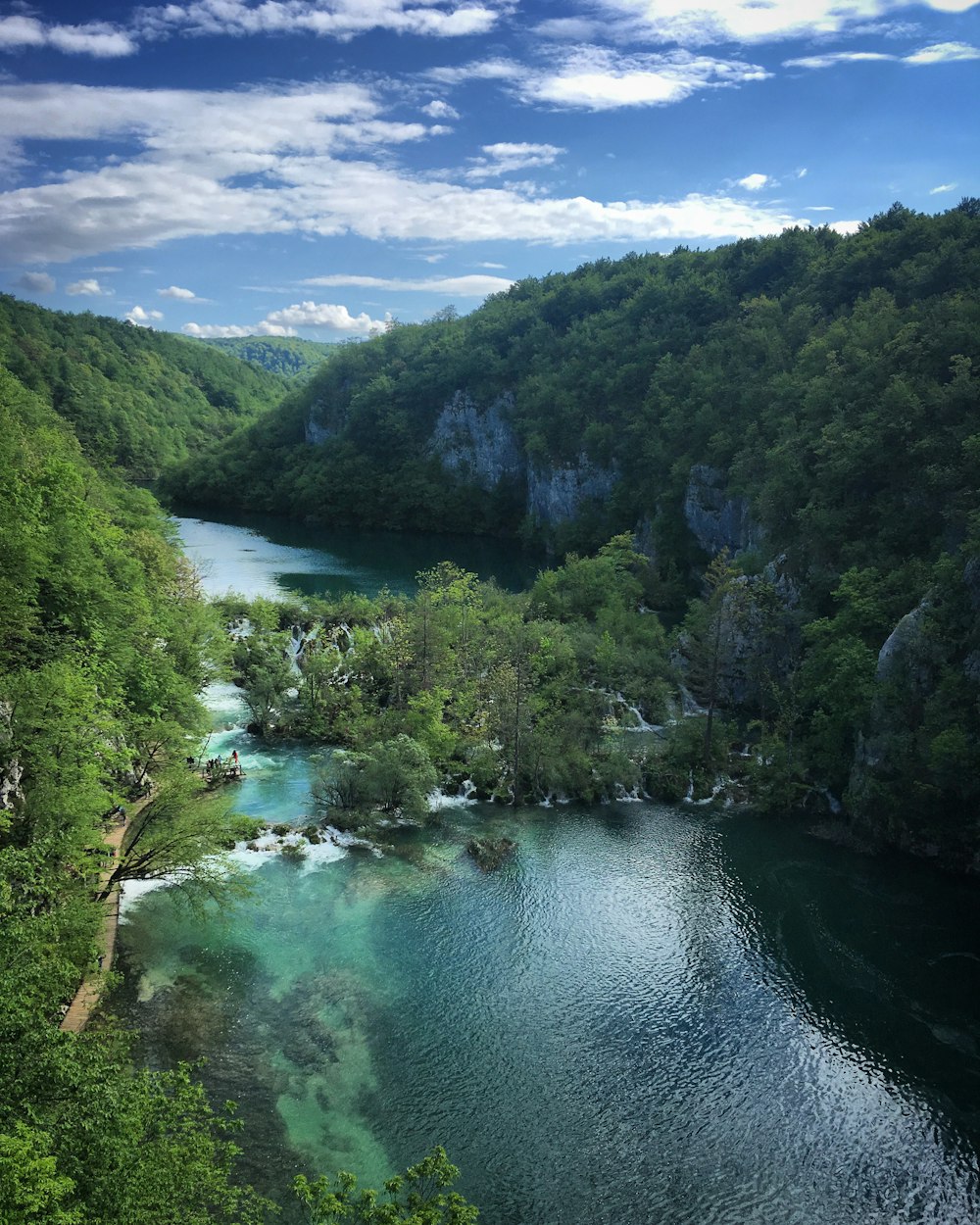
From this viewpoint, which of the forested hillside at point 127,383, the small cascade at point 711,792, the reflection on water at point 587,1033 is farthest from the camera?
the forested hillside at point 127,383

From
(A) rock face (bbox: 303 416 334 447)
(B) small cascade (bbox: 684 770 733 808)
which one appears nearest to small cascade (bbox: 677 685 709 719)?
(B) small cascade (bbox: 684 770 733 808)

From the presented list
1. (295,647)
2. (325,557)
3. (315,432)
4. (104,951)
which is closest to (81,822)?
(104,951)

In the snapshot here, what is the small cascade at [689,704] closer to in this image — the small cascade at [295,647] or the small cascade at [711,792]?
the small cascade at [711,792]

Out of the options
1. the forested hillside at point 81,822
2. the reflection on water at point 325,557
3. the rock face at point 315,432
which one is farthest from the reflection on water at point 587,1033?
the rock face at point 315,432

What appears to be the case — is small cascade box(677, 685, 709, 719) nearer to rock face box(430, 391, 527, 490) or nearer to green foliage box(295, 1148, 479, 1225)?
green foliage box(295, 1148, 479, 1225)

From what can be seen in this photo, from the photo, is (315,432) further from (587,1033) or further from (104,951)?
(587,1033)

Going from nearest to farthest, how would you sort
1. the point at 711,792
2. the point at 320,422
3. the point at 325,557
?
the point at 711,792 < the point at 325,557 < the point at 320,422

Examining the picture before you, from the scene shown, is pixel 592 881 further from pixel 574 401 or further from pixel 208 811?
pixel 574 401
